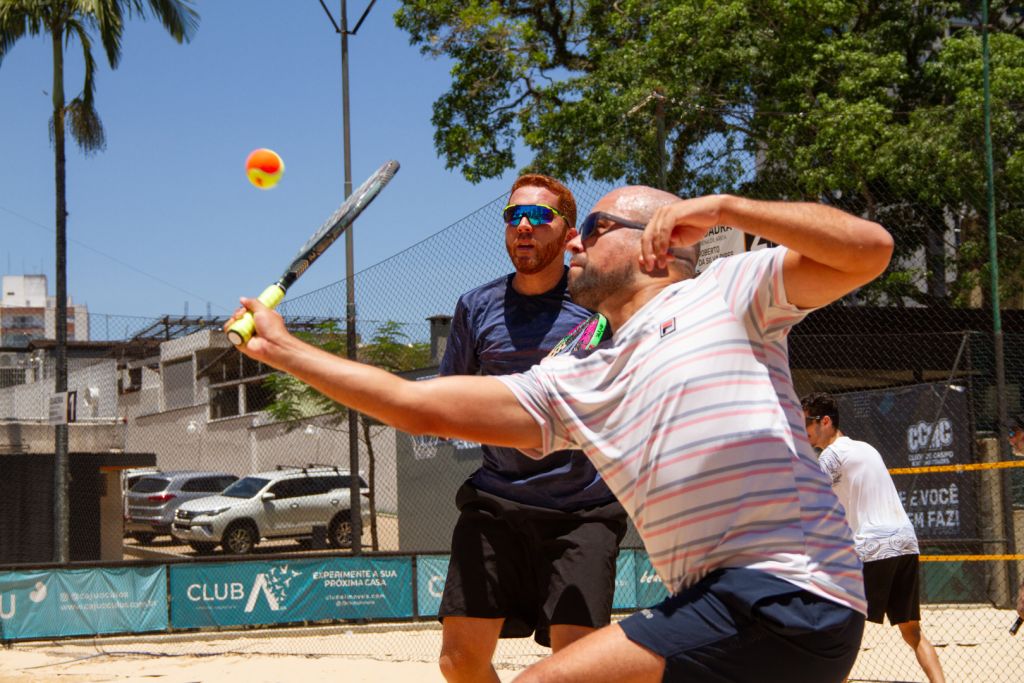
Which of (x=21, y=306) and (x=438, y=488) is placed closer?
(x=438, y=488)

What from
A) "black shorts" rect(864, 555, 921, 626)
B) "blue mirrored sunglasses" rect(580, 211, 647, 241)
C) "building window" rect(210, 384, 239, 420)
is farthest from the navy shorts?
"building window" rect(210, 384, 239, 420)

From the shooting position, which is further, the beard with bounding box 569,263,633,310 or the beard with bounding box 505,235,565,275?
the beard with bounding box 505,235,565,275

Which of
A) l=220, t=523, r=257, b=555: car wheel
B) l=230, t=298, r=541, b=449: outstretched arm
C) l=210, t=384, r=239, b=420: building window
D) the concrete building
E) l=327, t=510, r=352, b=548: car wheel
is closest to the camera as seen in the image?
l=230, t=298, r=541, b=449: outstretched arm

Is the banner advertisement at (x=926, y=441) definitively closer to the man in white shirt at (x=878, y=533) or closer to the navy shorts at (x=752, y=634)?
the man in white shirt at (x=878, y=533)

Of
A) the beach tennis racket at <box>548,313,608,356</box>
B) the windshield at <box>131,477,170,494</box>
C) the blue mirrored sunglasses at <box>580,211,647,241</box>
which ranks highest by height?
the blue mirrored sunglasses at <box>580,211,647,241</box>

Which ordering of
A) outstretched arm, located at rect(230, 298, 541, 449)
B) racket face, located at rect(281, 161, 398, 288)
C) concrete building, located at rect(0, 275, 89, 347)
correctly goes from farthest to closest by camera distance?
concrete building, located at rect(0, 275, 89, 347) < racket face, located at rect(281, 161, 398, 288) < outstretched arm, located at rect(230, 298, 541, 449)

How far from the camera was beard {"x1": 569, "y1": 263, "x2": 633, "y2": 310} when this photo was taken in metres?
2.65

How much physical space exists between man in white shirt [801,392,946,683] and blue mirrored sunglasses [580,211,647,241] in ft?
16.5

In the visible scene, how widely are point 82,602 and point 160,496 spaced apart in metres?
12.4

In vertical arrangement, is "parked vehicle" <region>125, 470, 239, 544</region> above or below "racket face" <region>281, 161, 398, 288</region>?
below

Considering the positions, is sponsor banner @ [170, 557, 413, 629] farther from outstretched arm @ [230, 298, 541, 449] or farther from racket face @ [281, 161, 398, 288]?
outstretched arm @ [230, 298, 541, 449]

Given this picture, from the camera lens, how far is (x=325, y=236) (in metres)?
3.32

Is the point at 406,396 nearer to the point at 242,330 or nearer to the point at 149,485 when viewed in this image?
the point at 242,330

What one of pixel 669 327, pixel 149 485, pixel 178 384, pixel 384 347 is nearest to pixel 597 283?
pixel 669 327
